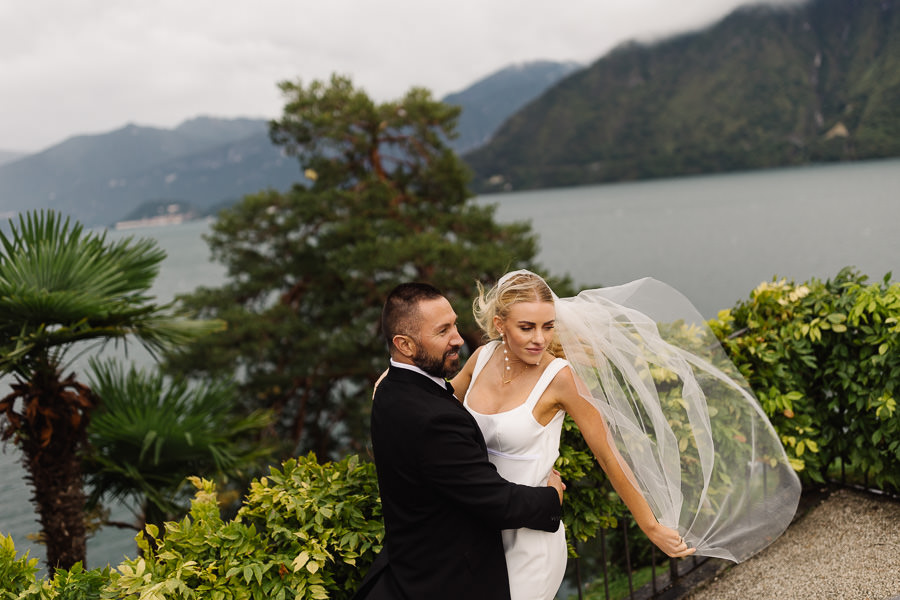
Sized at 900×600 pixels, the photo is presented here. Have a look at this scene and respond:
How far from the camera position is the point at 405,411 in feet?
6.75

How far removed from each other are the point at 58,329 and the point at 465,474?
3.89 m

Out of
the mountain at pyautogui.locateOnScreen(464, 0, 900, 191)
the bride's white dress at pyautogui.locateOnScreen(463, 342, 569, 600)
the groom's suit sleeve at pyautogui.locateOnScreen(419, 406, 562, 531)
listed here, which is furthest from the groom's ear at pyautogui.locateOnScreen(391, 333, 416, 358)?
the mountain at pyautogui.locateOnScreen(464, 0, 900, 191)

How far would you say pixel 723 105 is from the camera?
151125mm

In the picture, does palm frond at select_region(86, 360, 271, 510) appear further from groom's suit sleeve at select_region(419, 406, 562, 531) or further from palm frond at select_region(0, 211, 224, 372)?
groom's suit sleeve at select_region(419, 406, 562, 531)

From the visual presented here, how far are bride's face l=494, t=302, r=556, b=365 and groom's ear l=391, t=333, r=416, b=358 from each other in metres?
0.49

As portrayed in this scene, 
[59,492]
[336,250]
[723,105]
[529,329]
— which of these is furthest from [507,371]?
[723,105]

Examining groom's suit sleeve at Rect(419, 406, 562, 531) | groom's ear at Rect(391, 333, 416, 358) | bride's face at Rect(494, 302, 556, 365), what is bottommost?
groom's suit sleeve at Rect(419, 406, 562, 531)

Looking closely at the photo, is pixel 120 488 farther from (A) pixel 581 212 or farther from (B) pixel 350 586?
(A) pixel 581 212

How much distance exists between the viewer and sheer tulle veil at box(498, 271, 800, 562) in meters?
2.61

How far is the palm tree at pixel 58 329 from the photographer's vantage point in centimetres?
460

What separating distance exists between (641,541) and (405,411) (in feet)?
22.4

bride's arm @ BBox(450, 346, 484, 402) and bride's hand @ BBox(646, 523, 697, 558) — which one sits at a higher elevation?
bride's arm @ BBox(450, 346, 484, 402)

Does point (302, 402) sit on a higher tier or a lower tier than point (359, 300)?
lower

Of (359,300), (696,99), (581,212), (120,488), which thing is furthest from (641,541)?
(696,99)
